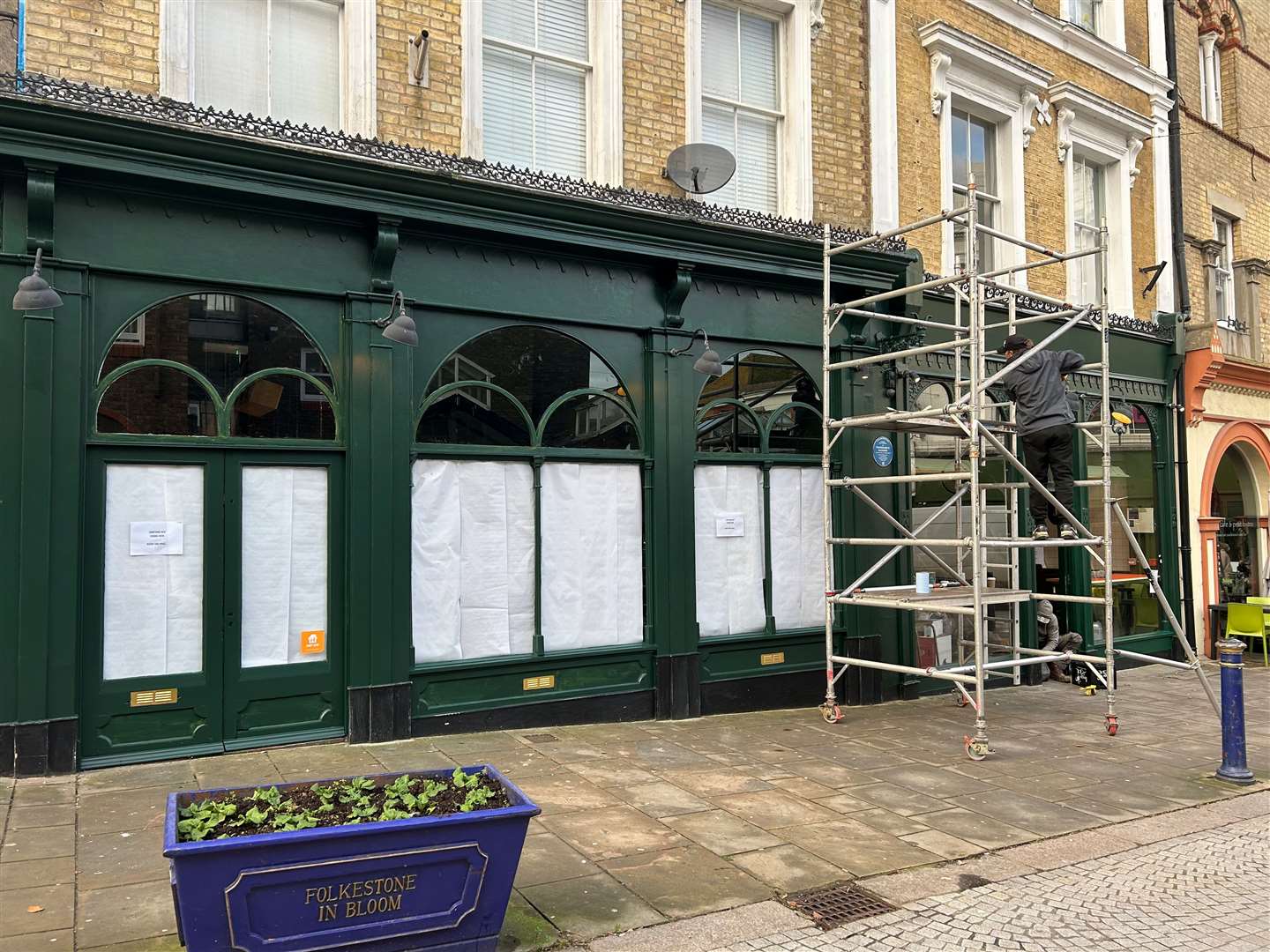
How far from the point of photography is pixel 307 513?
7746 mm

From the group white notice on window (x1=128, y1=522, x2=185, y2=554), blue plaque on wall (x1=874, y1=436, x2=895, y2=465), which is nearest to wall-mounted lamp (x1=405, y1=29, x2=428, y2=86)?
white notice on window (x1=128, y1=522, x2=185, y2=554)

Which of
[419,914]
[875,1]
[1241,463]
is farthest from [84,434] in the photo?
[1241,463]

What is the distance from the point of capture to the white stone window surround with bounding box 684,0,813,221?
1062 cm

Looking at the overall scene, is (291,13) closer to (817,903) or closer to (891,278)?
(891,278)

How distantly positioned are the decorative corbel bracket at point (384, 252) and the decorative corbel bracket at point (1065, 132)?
32.9ft

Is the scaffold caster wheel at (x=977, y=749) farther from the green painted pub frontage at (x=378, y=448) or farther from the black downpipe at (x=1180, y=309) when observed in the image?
the black downpipe at (x=1180, y=309)

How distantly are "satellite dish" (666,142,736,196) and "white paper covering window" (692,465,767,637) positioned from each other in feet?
9.18

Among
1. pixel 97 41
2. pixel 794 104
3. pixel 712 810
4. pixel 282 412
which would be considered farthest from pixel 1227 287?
pixel 97 41

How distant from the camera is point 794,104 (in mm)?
10695

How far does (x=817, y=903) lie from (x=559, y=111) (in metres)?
7.42

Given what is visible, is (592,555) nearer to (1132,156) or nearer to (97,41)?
(97,41)

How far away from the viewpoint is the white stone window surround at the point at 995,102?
38.9 ft

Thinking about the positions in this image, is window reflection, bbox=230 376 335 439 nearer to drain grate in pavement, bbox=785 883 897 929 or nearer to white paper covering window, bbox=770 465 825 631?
white paper covering window, bbox=770 465 825 631

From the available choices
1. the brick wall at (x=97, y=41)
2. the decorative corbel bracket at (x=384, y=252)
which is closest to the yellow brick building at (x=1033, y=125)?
the decorative corbel bracket at (x=384, y=252)
